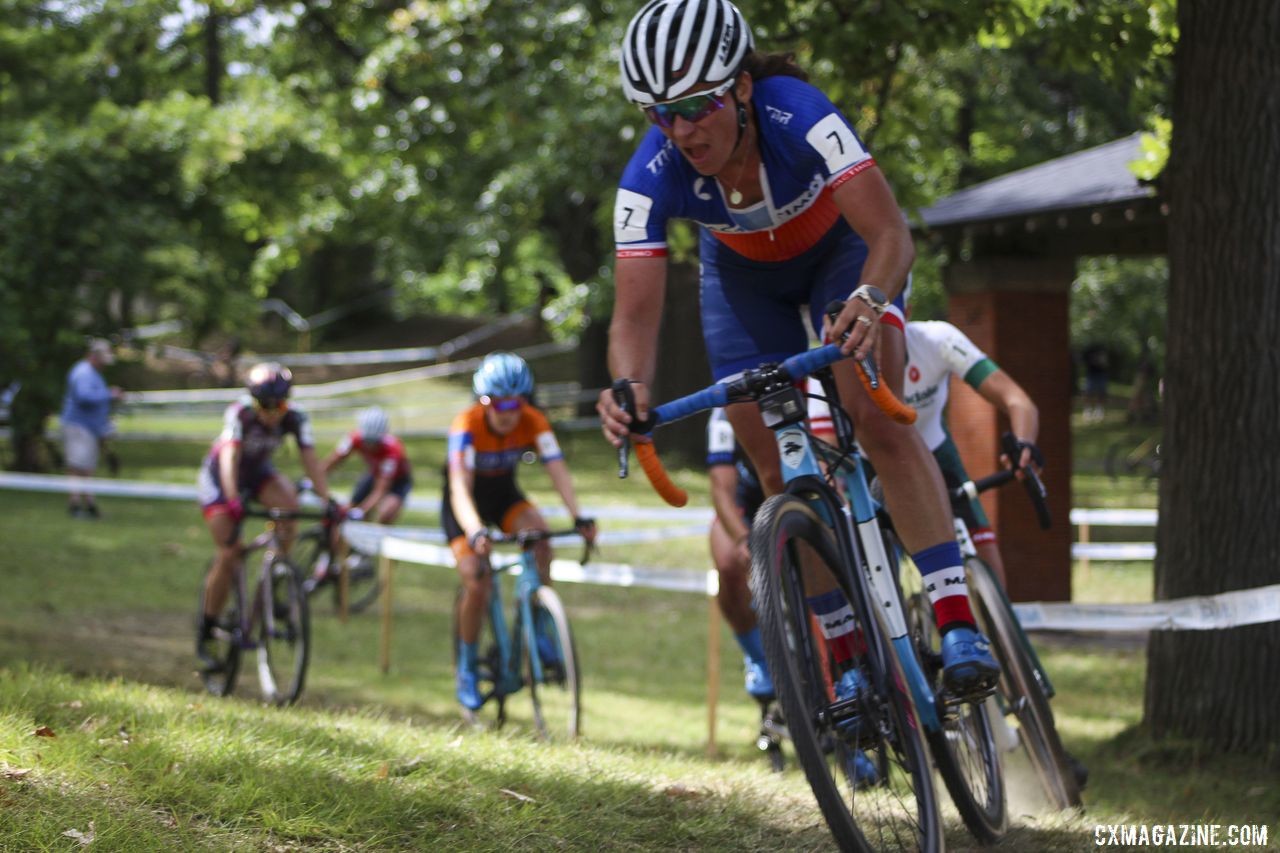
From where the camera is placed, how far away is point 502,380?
9.02m

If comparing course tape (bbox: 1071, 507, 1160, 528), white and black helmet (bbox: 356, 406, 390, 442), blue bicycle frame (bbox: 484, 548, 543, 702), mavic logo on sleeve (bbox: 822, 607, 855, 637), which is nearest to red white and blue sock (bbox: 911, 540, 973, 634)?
mavic logo on sleeve (bbox: 822, 607, 855, 637)

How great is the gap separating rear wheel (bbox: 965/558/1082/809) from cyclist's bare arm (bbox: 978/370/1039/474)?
1.09m

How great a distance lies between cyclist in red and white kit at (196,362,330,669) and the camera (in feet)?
33.7

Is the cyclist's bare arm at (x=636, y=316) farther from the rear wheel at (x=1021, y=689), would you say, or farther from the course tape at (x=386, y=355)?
the course tape at (x=386, y=355)

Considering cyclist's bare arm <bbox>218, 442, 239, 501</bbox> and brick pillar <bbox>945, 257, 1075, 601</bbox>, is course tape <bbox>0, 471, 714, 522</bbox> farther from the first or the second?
cyclist's bare arm <bbox>218, 442, 239, 501</bbox>

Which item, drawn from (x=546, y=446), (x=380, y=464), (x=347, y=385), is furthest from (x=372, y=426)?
(x=347, y=385)

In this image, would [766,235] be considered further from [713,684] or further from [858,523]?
[713,684]

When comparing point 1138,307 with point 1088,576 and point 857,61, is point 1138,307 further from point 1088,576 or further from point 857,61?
point 857,61

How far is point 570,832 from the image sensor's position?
433cm

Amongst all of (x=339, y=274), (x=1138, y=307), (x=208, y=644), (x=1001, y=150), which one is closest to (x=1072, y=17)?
(x=208, y=644)

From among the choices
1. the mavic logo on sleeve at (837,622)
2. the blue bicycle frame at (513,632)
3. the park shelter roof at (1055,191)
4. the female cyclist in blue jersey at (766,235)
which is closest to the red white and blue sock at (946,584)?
the female cyclist in blue jersey at (766,235)

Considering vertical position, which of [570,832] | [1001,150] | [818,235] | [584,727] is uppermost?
[1001,150]

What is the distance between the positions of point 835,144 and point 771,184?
348mm

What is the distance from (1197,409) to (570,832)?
432 cm
